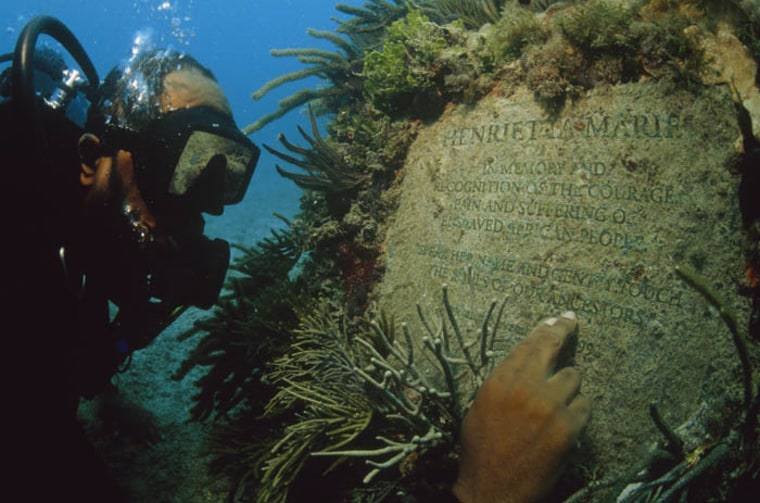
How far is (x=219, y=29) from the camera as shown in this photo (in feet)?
445

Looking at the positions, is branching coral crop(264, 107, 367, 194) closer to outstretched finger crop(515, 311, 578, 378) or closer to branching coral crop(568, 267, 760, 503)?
outstretched finger crop(515, 311, 578, 378)

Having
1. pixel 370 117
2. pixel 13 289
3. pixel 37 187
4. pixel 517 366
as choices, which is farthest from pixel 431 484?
pixel 370 117

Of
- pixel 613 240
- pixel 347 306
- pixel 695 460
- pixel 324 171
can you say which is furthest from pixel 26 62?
pixel 695 460

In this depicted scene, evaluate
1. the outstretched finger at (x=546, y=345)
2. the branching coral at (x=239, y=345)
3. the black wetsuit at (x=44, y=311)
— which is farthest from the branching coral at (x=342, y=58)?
the outstretched finger at (x=546, y=345)

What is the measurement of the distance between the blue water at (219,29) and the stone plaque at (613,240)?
76263mm

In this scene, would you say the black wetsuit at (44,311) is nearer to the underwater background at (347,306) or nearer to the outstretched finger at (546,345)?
the underwater background at (347,306)

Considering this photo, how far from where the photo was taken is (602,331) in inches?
93.2

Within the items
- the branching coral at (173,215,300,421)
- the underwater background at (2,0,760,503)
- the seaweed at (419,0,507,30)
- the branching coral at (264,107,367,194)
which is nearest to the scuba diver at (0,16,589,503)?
the underwater background at (2,0,760,503)

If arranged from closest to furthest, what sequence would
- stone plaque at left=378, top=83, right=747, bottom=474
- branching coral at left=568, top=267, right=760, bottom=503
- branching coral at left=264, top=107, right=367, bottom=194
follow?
1. branching coral at left=568, top=267, right=760, bottom=503
2. stone plaque at left=378, top=83, right=747, bottom=474
3. branching coral at left=264, top=107, right=367, bottom=194

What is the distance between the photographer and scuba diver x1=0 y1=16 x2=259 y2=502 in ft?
6.97

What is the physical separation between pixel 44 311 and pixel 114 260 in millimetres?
429

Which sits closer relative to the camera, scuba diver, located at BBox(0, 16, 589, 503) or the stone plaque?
scuba diver, located at BBox(0, 16, 589, 503)

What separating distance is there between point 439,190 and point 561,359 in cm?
153

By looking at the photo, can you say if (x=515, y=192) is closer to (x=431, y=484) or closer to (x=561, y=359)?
(x=561, y=359)
